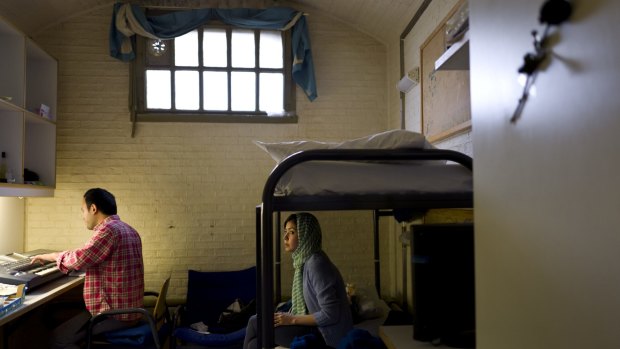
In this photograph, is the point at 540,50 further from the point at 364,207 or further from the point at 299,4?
the point at 299,4

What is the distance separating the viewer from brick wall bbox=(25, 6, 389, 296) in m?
3.79

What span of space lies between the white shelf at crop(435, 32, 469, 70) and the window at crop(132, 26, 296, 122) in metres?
2.14

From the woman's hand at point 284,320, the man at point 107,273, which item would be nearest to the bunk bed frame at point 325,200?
the woman's hand at point 284,320

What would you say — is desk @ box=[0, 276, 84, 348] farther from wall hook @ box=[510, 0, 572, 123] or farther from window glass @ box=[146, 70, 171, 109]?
wall hook @ box=[510, 0, 572, 123]

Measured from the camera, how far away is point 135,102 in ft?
12.5

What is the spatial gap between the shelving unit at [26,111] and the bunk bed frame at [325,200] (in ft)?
7.40

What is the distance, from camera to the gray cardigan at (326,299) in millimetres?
2311

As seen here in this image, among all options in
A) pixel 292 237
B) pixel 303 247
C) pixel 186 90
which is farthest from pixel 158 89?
pixel 303 247

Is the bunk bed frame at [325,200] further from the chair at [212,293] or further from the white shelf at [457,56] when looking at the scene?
the chair at [212,293]

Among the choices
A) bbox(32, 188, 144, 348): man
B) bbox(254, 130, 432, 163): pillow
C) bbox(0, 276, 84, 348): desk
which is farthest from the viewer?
bbox(32, 188, 144, 348): man

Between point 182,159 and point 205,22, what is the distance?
121 centimetres

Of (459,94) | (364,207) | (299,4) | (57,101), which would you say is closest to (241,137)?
(299,4)

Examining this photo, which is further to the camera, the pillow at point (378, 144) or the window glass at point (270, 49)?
the window glass at point (270, 49)

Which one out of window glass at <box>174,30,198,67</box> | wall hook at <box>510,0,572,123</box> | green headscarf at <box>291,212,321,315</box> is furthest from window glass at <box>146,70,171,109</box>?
wall hook at <box>510,0,572,123</box>
